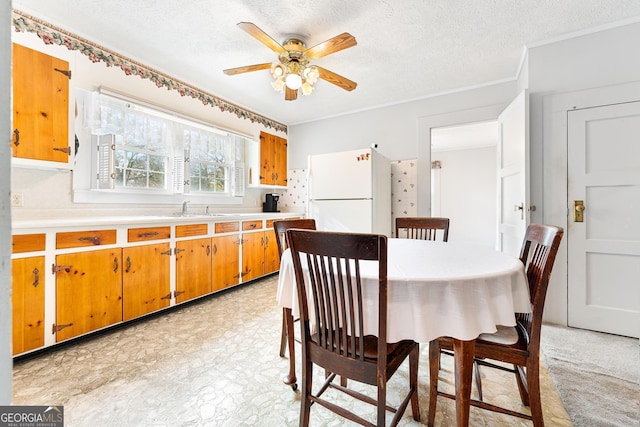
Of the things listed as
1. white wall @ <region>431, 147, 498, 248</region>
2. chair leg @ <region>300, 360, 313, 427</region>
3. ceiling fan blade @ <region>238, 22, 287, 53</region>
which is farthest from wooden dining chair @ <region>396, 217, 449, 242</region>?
white wall @ <region>431, 147, 498, 248</region>

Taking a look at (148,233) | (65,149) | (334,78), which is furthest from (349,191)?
(65,149)

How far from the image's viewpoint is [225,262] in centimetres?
316

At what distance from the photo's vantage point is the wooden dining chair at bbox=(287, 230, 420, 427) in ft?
3.22

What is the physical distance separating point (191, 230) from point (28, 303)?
4.04 ft

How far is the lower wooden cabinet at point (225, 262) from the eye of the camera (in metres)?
3.03

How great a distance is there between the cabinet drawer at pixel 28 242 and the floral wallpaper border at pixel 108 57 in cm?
152

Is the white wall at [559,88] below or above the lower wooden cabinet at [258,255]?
above

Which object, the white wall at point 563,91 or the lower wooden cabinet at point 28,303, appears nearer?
the lower wooden cabinet at point 28,303

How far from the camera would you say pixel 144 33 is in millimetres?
2346

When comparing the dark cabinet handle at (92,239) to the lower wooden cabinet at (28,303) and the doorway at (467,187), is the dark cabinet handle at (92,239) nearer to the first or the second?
the lower wooden cabinet at (28,303)

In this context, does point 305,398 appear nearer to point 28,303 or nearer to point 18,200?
point 28,303

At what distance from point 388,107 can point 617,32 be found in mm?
2216

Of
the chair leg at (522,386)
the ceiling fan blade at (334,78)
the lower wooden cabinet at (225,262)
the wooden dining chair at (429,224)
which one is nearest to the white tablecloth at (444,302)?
the chair leg at (522,386)

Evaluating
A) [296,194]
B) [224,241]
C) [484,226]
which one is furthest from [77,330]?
[484,226]
